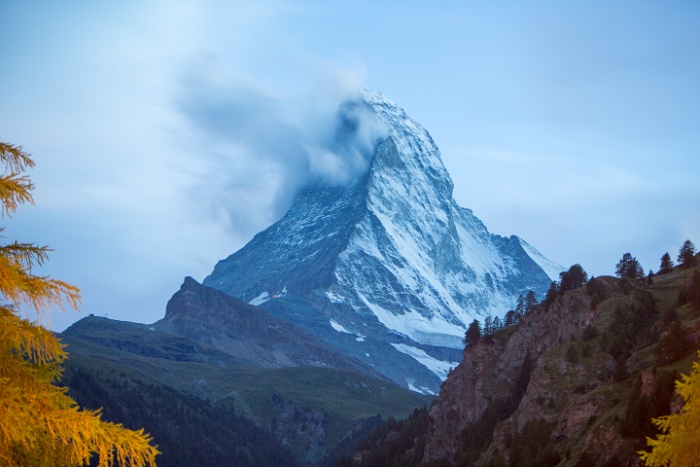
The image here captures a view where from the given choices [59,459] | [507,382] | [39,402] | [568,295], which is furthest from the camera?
[507,382]

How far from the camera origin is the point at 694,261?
154750mm

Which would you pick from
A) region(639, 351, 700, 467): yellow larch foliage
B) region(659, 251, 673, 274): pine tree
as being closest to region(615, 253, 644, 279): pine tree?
region(659, 251, 673, 274): pine tree

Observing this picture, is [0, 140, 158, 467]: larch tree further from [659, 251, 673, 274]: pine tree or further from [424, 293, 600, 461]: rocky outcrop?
[659, 251, 673, 274]: pine tree

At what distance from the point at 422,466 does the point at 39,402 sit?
157109 mm

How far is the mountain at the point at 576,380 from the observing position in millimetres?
80562

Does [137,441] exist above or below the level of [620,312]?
below

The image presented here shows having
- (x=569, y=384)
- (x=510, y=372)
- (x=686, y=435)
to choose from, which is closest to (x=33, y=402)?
(x=686, y=435)

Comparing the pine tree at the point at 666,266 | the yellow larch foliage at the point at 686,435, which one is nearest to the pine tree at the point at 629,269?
the pine tree at the point at 666,266

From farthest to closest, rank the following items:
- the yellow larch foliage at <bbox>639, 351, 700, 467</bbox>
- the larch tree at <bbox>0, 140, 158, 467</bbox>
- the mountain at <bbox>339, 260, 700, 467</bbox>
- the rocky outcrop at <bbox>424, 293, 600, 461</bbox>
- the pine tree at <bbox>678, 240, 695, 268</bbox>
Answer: the pine tree at <bbox>678, 240, 695, 268</bbox>
the rocky outcrop at <bbox>424, 293, 600, 461</bbox>
the mountain at <bbox>339, 260, 700, 467</bbox>
the yellow larch foliage at <bbox>639, 351, 700, 467</bbox>
the larch tree at <bbox>0, 140, 158, 467</bbox>

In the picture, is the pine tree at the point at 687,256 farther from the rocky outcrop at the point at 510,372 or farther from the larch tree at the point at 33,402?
the larch tree at the point at 33,402

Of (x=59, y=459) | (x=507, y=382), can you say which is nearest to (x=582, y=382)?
(x=507, y=382)

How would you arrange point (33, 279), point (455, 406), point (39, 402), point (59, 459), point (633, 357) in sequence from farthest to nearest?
point (455, 406), point (633, 357), point (59, 459), point (33, 279), point (39, 402)

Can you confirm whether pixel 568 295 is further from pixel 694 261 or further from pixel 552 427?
pixel 552 427

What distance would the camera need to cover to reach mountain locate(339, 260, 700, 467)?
3172 inches
